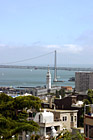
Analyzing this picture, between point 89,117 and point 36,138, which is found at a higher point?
point 89,117

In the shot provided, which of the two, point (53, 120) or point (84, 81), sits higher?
point (53, 120)

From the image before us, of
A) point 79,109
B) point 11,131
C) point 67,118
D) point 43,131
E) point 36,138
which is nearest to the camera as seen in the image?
point 11,131

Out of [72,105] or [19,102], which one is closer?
[19,102]

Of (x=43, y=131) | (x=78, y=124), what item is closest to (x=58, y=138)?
(x=43, y=131)

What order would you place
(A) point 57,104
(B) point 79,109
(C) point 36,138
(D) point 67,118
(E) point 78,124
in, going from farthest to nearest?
(A) point 57,104, (B) point 79,109, (E) point 78,124, (D) point 67,118, (C) point 36,138

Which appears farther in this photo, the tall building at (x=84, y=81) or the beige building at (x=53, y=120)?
the tall building at (x=84, y=81)

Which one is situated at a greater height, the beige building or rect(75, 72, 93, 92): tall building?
the beige building

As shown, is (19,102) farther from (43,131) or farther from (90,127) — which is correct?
(90,127)

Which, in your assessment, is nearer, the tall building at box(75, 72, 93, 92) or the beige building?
the beige building

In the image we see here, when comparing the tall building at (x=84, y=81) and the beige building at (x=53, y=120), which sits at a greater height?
the beige building at (x=53, y=120)

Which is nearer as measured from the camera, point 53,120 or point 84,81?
point 53,120
